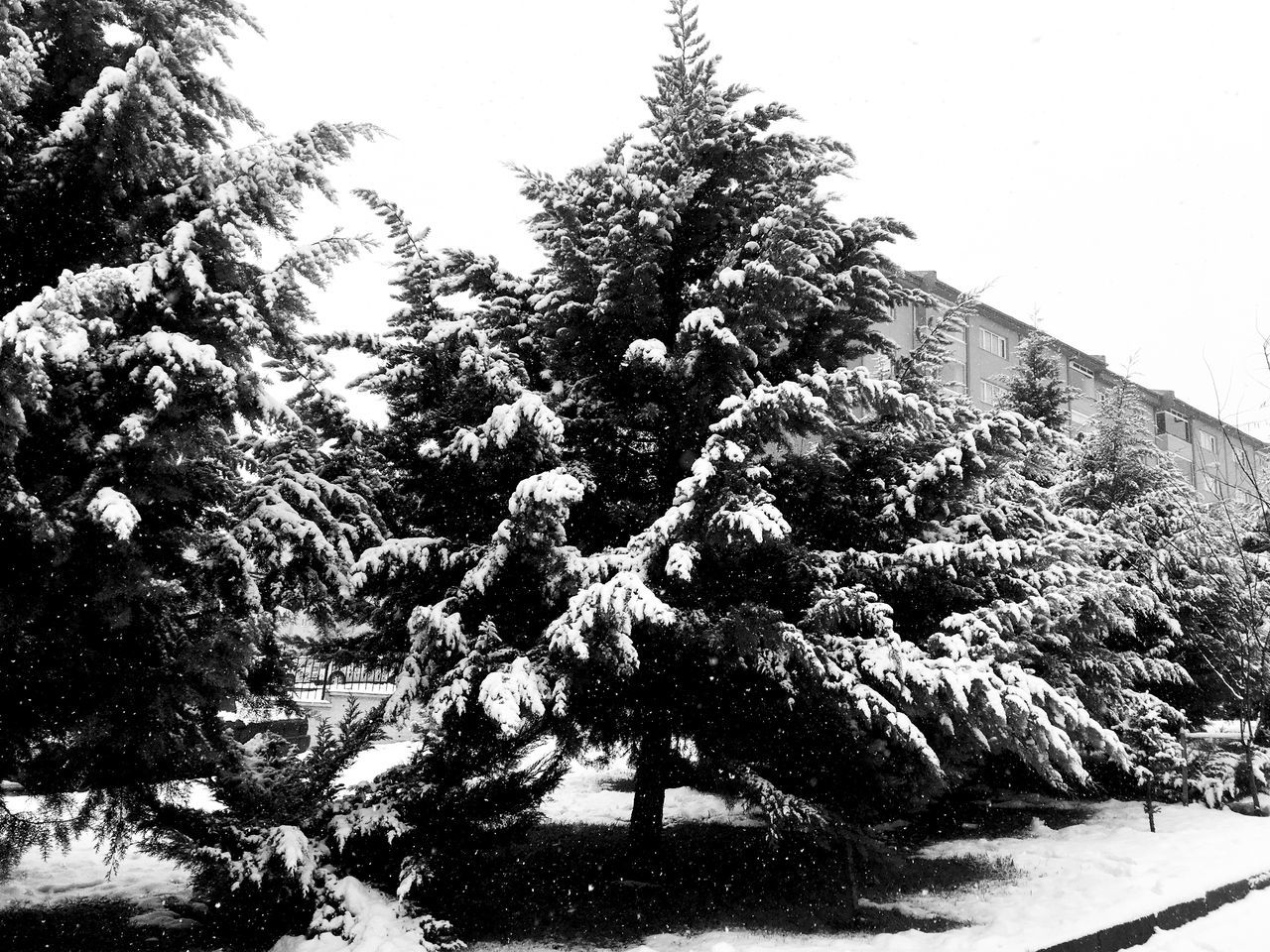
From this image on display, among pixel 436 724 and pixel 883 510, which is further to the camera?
pixel 883 510

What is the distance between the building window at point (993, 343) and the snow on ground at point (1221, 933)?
1239 inches

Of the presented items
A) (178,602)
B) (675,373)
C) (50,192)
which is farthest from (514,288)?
(178,602)

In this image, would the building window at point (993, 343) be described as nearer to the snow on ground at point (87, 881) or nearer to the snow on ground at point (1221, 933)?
the snow on ground at point (1221, 933)

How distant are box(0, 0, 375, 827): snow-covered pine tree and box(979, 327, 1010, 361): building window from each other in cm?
3506

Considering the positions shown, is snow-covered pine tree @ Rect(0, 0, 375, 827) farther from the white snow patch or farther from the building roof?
the building roof

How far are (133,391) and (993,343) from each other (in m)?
37.5

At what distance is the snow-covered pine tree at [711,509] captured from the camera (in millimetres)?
5742

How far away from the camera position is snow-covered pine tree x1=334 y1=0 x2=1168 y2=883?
5.74m

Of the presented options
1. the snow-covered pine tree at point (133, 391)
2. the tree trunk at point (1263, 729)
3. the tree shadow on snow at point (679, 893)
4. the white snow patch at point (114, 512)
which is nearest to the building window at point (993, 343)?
the tree trunk at point (1263, 729)

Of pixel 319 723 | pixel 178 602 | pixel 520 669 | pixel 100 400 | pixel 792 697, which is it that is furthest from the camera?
pixel 792 697

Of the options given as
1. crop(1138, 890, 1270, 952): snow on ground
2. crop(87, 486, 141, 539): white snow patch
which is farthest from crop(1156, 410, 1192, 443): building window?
crop(87, 486, 141, 539): white snow patch

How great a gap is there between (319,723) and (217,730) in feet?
2.08

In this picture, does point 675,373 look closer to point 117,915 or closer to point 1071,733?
point 1071,733

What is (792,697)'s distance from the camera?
614 centimetres
